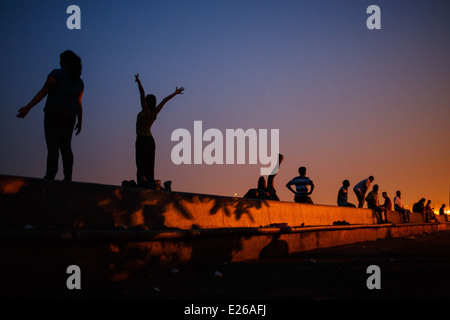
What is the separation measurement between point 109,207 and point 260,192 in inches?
272

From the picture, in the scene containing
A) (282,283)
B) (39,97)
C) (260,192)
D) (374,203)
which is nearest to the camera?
(282,283)

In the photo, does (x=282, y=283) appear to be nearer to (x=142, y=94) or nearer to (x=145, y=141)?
(x=145, y=141)

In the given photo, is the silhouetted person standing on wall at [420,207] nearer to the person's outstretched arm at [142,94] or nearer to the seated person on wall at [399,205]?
the seated person on wall at [399,205]

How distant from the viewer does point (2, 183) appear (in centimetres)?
422

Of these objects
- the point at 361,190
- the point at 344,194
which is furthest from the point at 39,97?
the point at 361,190

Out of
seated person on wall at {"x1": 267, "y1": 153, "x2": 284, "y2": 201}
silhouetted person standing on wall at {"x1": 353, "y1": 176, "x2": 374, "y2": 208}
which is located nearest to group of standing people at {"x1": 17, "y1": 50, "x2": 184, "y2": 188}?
seated person on wall at {"x1": 267, "y1": 153, "x2": 284, "y2": 201}

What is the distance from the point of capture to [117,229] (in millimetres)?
5207

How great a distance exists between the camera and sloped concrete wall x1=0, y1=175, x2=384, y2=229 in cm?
437

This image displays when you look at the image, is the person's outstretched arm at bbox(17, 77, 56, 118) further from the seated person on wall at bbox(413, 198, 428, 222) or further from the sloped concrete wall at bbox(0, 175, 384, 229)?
the seated person on wall at bbox(413, 198, 428, 222)

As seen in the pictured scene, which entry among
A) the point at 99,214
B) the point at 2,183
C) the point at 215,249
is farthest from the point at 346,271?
the point at 2,183
